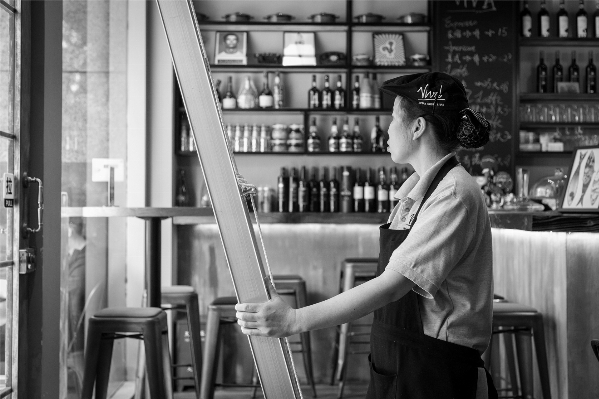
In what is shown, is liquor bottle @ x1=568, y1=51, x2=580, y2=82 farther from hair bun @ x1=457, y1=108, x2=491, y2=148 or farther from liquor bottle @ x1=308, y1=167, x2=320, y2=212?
hair bun @ x1=457, y1=108, x2=491, y2=148

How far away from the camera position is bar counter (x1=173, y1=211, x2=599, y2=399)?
2965 mm

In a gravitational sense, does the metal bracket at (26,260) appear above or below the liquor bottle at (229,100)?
below

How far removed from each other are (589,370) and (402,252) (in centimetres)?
200

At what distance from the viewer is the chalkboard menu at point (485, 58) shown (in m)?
5.75

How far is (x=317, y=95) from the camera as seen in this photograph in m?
5.67

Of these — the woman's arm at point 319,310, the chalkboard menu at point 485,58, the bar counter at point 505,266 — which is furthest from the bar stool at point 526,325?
the chalkboard menu at point 485,58

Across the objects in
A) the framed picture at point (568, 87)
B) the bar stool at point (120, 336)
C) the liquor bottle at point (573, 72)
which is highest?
the liquor bottle at point (573, 72)

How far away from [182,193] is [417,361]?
4297 mm

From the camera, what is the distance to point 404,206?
5.18 feet

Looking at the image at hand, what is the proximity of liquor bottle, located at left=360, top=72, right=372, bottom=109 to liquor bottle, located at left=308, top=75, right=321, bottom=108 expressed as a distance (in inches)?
13.1

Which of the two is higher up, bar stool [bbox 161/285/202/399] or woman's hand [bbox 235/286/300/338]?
woman's hand [bbox 235/286/300/338]

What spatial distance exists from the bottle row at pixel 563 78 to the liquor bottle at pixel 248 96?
A: 227 cm

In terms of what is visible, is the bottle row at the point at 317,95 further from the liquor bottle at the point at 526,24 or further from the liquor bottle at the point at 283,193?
the liquor bottle at the point at 526,24

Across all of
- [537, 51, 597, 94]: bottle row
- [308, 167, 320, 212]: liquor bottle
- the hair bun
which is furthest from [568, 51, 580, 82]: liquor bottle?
the hair bun
